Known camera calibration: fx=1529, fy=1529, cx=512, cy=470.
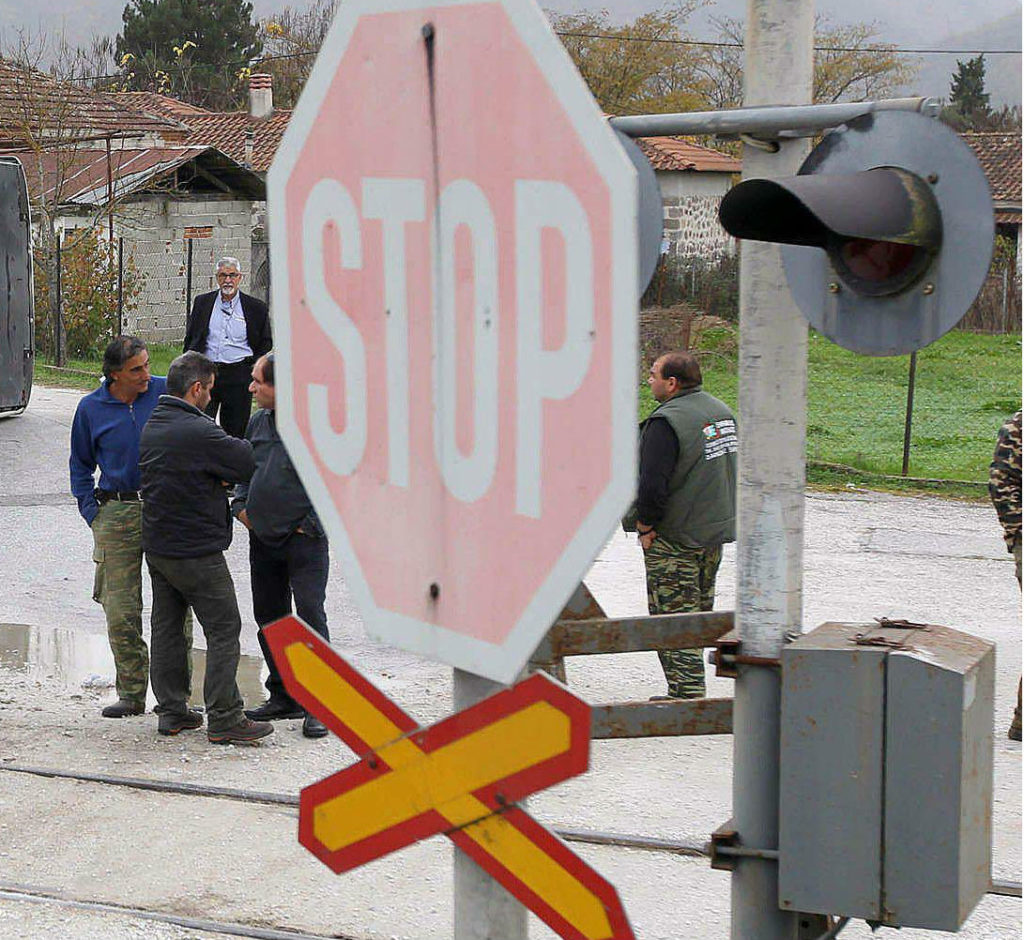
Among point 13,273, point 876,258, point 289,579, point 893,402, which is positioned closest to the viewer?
point 876,258

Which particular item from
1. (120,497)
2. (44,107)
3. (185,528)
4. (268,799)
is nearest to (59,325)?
(44,107)

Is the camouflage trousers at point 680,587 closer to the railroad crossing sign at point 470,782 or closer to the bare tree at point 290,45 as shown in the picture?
the railroad crossing sign at point 470,782

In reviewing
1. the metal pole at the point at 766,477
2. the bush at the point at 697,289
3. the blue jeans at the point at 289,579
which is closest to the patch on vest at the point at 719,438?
the blue jeans at the point at 289,579

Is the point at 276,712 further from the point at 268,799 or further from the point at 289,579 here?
the point at 268,799

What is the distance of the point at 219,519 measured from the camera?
23.3ft

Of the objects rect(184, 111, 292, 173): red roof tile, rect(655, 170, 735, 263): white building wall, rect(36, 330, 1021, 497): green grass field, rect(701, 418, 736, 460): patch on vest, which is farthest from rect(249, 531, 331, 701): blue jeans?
rect(184, 111, 292, 173): red roof tile

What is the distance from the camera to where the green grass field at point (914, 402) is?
53.1 ft

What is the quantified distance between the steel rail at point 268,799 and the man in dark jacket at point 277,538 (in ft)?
2.61

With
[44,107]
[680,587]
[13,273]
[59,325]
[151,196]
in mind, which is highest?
Answer: [44,107]

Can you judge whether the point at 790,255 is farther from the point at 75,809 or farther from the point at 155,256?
the point at 155,256

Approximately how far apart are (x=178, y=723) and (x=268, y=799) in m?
1.11

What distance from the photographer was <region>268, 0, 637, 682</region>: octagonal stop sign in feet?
A: 6.01

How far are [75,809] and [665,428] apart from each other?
315 cm

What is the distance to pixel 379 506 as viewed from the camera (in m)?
2.17
